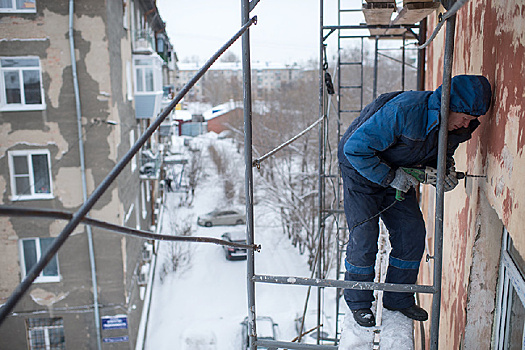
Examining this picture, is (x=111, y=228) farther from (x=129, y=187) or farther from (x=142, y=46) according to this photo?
(x=142, y=46)

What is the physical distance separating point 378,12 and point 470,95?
378cm

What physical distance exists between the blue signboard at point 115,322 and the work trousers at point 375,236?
898 cm

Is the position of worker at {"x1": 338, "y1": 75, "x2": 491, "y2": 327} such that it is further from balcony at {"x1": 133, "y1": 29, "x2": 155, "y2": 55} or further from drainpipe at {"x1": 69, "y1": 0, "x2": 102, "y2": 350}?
balcony at {"x1": 133, "y1": 29, "x2": 155, "y2": 55}

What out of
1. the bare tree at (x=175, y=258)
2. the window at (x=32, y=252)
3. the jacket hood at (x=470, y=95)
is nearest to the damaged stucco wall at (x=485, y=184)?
the jacket hood at (x=470, y=95)

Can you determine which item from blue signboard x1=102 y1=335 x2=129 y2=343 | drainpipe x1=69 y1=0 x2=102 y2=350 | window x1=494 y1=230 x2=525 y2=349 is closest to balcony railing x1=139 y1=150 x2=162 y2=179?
drainpipe x1=69 y1=0 x2=102 y2=350

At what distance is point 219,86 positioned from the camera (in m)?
40.0

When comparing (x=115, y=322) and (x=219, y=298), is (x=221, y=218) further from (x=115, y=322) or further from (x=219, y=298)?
(x=115, y=322)

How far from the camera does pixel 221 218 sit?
22.6 meters

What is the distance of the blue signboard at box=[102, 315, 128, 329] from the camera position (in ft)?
35.7

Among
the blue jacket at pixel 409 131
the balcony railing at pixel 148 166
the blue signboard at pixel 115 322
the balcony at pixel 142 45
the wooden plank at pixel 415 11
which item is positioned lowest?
the blue signboard at pixel 115 322

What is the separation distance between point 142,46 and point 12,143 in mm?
5432

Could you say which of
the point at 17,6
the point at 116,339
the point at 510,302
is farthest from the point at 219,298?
the point at 510,302

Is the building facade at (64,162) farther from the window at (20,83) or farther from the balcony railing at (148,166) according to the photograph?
the balcony railing at (148,166)

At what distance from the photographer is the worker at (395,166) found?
7.98 feet
